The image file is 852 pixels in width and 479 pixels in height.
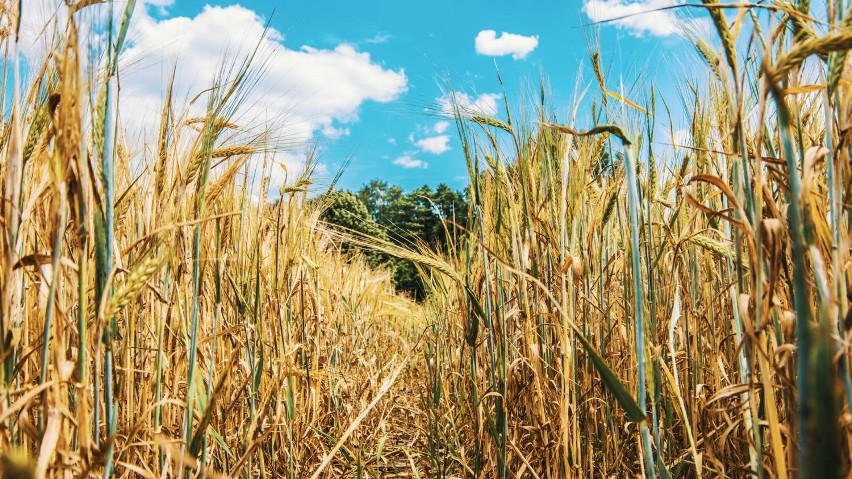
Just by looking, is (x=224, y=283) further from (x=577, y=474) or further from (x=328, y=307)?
(x=577, y=474)

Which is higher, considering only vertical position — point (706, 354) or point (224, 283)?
point (224, 283)

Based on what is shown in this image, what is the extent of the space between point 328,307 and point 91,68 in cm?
223

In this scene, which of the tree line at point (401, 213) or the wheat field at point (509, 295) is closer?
the wheat field at point (509, 295)

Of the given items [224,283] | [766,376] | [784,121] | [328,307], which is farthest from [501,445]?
[328,307]

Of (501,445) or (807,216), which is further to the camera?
(501,445)

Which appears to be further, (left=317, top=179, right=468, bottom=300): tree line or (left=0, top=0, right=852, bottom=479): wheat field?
(left=317, top=179, right=468, bottom=300): tree line

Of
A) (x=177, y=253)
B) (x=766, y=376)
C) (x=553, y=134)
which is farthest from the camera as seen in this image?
(x=553, y=134)

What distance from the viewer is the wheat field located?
733 millimetres

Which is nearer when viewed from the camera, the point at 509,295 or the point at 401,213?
the point at 509,295

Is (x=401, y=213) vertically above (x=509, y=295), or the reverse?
(x=401, y=213)

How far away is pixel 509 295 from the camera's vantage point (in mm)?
2326

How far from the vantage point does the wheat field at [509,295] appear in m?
0.73

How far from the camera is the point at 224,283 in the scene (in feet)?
7.62

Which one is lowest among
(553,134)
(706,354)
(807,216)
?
(706,354)
